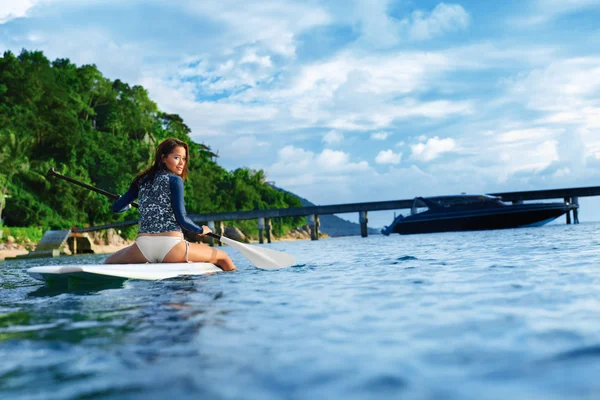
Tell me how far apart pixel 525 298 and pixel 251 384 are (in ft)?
9.10

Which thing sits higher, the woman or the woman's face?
the woman's face

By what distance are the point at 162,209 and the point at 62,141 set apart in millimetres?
40185

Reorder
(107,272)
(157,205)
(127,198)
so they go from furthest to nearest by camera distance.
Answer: (127,198), (157,205), (107,272)

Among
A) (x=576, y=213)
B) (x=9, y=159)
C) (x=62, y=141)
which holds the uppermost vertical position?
(x=62, y=141)

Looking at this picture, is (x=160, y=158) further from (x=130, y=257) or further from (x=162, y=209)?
(x=130, y=257)

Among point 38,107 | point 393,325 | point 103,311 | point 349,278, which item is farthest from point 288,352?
point 38,107

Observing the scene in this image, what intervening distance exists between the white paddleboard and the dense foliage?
1237 inches

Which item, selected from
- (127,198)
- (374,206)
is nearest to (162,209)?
(127,198)

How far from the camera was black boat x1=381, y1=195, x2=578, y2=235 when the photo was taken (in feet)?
126

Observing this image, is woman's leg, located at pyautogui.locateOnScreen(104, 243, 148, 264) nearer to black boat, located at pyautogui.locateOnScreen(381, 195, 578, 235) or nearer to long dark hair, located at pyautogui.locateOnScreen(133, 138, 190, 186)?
long dark hair, located at pyautogui.locateOnScreen(133, 138, 190, 186)

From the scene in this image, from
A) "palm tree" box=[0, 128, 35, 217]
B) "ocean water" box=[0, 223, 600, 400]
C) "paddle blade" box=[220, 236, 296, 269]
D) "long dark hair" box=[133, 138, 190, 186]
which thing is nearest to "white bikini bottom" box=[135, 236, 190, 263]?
"long dark hair" box=[133, 138, 190, 186]

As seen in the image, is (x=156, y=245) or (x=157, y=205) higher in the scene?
(x=157, y=205)

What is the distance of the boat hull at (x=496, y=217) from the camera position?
38.3 meters

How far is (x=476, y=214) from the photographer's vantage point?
39.0 m
